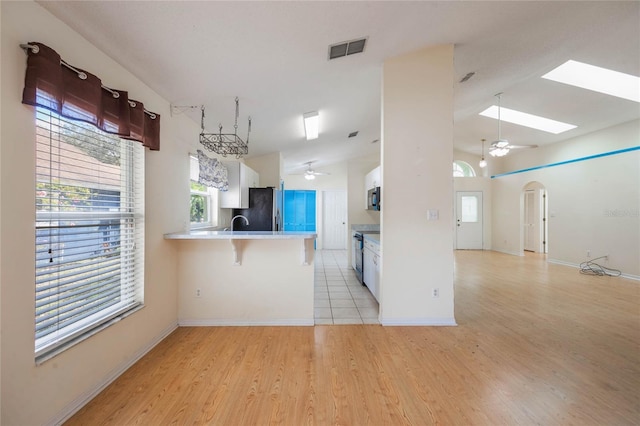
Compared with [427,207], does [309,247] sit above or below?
below

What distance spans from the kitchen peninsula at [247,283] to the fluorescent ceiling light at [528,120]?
5.84m

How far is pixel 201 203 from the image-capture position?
3875mm

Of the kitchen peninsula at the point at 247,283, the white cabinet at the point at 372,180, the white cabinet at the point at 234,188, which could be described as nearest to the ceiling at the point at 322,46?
the white cabinet at the point at 234,188

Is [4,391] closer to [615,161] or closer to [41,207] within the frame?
[41,207]

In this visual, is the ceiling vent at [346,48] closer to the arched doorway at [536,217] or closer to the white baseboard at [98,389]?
the white baseboard at [98,389]

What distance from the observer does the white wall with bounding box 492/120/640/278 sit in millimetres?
4898

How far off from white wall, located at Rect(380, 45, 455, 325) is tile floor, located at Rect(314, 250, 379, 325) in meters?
0.40

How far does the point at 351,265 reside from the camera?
6039 millimetres

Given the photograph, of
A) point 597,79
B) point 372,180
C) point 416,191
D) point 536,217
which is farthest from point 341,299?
point 536,217

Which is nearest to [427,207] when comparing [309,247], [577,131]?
[309,247]

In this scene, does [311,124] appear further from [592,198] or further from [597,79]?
[592,198]

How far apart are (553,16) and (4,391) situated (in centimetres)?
505

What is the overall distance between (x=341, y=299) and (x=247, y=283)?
5.04ft

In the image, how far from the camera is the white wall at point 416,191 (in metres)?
2.89
